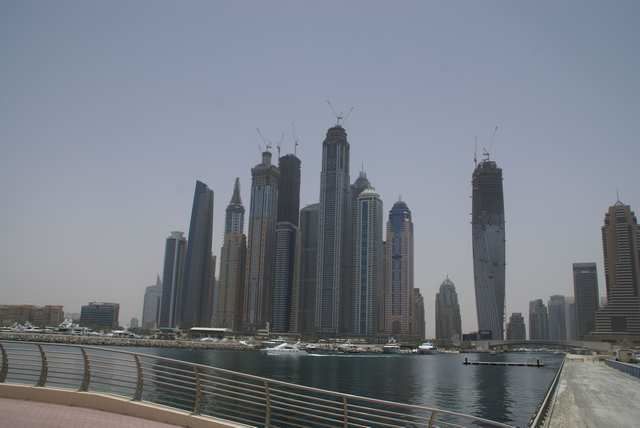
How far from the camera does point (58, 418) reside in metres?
11.4

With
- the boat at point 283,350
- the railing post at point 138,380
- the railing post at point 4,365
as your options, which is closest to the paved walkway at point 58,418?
the railing post at point 138,380

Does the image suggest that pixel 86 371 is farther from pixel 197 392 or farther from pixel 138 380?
pixel 197 392

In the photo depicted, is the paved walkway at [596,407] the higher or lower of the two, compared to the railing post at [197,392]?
lower

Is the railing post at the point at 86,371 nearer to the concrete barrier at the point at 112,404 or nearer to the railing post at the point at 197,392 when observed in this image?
the concrete barrier at the point at 112,404

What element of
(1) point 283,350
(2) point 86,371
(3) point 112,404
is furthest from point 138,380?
(1) point 283,350

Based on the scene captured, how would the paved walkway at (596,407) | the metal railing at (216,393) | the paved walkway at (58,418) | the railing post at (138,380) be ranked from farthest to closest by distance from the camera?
the paved walkway at (596,407), the railing post at (138,380), the paved walkway at (58,418), the metal railing at (216,393)

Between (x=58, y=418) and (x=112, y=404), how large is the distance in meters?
1.33

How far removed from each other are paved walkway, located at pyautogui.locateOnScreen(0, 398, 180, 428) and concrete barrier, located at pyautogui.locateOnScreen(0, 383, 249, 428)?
20 cm

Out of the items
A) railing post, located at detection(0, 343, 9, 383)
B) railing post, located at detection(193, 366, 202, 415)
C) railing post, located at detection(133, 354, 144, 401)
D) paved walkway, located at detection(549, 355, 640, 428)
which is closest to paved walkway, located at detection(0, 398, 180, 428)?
railing post, located at detection(133, 354, 144, 401)

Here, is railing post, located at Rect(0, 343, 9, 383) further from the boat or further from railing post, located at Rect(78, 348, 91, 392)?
the boat

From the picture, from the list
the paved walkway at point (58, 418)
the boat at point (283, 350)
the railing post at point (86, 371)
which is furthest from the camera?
the boat at point (283, 350)

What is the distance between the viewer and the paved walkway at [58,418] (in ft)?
35.5

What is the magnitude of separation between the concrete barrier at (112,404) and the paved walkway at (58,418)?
0.66ft

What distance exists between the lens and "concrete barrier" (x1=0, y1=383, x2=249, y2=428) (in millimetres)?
11227
